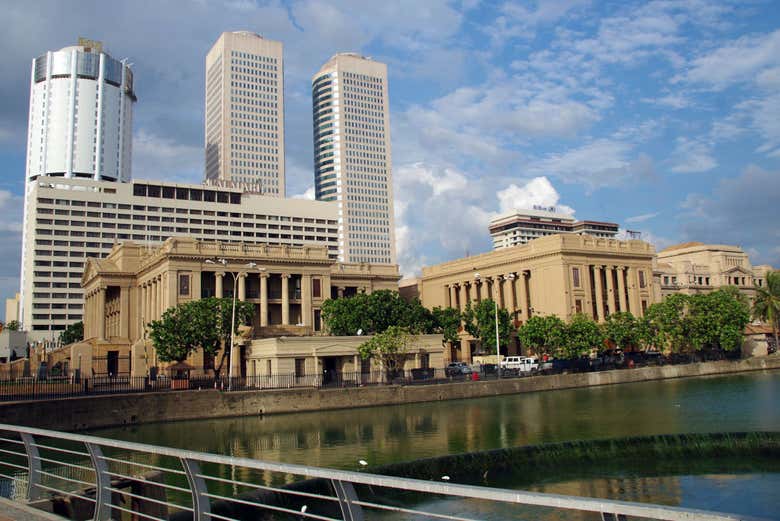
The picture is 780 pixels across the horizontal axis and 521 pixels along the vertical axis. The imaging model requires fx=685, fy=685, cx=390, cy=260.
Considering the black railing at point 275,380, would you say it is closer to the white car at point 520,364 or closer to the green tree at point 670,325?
the white car at point 520,364

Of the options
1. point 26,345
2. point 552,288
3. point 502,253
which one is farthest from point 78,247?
point 552,288

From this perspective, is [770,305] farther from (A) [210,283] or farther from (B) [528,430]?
(B) [528,430]

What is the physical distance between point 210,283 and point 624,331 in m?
52.8

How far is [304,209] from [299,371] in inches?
5286

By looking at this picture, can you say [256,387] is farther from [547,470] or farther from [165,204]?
[165,204]

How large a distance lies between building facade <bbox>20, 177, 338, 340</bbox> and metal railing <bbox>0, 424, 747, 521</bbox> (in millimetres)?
140069

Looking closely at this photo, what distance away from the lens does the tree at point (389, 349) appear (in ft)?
213

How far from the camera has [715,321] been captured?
274 feet

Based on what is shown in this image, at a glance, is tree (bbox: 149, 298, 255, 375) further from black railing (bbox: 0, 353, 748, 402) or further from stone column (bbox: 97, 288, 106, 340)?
stone column (bbox: 97, 288, 106, 340)

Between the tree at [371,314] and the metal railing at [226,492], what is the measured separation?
146 ft

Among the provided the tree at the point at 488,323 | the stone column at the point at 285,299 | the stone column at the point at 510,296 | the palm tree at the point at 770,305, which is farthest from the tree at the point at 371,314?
the palm tree at the point at 770,305

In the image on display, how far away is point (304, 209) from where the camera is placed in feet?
639

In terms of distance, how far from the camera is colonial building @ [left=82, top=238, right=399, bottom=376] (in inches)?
3196

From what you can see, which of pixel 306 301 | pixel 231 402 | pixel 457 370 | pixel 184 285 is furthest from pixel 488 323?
pixel 231 402
